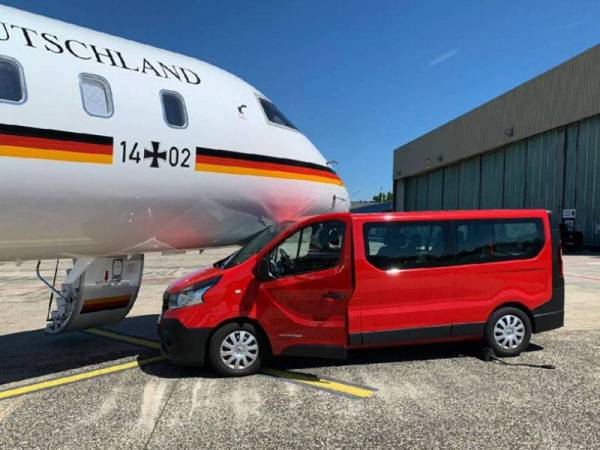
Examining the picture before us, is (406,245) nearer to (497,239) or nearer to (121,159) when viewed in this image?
(497,239)

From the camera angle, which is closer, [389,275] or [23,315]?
[389,275]

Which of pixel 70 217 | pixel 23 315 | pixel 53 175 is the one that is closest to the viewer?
pixel 53 175

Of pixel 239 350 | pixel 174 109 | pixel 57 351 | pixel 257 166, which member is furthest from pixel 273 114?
pixel 57 351

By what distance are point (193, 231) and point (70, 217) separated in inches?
55.8

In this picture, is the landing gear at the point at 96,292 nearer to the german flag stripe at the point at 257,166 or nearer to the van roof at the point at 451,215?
the german flag stripe at the point at 257,166

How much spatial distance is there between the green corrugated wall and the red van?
2371cm

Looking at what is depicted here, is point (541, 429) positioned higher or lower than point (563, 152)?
lower

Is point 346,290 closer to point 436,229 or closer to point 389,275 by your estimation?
point 389,275

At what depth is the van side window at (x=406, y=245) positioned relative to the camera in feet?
16.4

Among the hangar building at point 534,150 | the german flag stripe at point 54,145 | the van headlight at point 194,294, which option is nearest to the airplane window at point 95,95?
the german flag stripe at point 54,145

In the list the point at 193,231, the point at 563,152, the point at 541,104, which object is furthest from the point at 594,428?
the point at 541,104

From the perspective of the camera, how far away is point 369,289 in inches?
193

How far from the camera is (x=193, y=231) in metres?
5.38

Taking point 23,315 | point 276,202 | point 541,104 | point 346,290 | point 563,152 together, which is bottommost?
point 23,315
